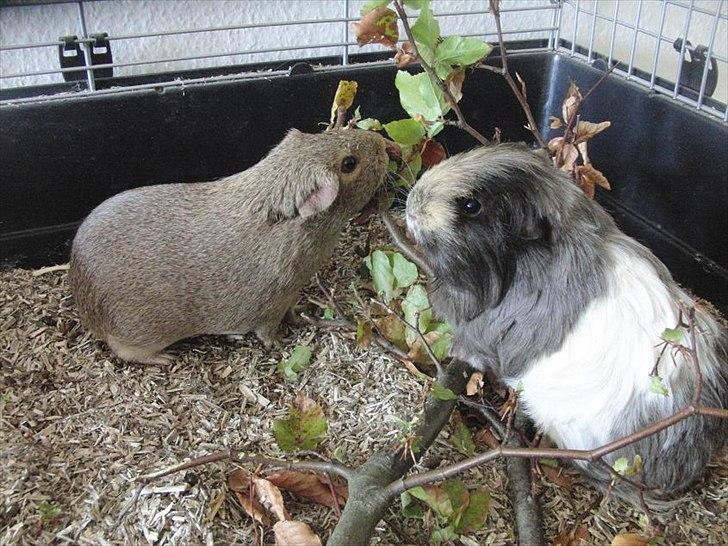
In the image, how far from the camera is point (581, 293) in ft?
5.59

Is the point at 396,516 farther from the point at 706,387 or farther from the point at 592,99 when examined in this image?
the point at 592,99

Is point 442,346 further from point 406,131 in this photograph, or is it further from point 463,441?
point 406,131

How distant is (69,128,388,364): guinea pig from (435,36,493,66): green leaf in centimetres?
33

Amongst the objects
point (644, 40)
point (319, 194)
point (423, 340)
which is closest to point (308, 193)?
point (319, 194)

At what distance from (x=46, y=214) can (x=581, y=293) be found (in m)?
1.73

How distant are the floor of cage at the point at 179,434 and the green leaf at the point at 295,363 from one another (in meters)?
0.03

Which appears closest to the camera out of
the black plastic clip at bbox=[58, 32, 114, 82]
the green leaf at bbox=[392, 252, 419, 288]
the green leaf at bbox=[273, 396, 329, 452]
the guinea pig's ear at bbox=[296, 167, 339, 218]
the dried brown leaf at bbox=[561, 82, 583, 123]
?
the green leaf at bbox=[273, 396, 329, 452]

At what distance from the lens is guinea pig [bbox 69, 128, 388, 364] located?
6.75 ft

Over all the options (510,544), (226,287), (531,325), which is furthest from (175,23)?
(510,544)

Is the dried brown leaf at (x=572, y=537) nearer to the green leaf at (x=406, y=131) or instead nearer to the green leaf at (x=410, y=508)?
the green leaf at (x=410, y=508)

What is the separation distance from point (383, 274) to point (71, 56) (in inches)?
49.5

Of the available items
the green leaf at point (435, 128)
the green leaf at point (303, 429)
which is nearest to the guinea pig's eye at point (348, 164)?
the green leaf at point (435, 128)

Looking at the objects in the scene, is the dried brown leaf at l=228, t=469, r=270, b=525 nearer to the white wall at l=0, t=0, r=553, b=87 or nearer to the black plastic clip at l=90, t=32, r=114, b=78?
the black plastic clip at l=90, t=32, r=114, b=78

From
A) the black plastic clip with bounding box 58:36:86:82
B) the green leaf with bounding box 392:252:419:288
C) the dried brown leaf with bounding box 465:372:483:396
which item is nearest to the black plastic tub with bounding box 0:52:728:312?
the black plastic clip with bounding box 58:36:86:82
